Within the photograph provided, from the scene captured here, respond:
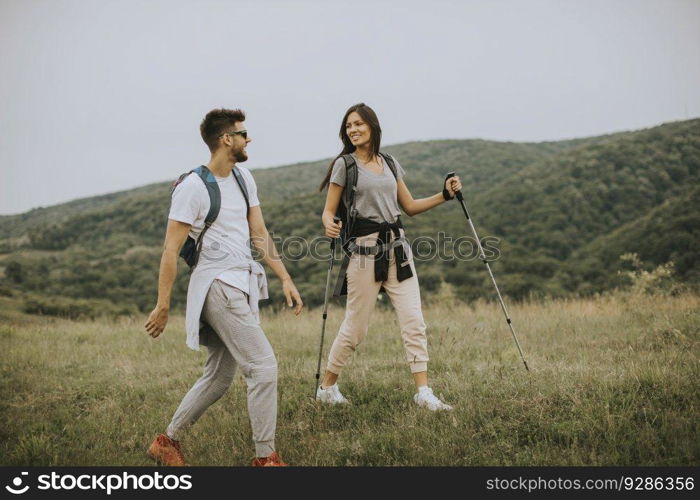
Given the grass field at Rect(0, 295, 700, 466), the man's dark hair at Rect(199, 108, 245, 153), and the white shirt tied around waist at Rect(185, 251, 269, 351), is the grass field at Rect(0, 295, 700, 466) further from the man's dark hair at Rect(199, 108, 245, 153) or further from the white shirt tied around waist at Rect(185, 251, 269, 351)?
the man's dark hair at Rect(199, 108, 245, 153)

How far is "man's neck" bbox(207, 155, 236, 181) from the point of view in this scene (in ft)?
12.9

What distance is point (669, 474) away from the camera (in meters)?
3.46

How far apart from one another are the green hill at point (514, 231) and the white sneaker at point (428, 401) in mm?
13037

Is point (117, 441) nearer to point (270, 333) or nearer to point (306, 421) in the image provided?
point (306, 421)

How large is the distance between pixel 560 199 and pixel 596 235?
5230 millimetres

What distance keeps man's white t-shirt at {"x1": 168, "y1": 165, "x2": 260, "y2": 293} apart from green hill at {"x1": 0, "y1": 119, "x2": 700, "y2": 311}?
14.1 meters

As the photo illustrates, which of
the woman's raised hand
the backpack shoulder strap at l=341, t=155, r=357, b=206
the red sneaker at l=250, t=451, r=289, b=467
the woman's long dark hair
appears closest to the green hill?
the woman's long dark hair

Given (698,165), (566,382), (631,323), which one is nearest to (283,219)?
(698,165)

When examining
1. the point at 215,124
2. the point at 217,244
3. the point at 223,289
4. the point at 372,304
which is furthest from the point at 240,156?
the point at 372,304

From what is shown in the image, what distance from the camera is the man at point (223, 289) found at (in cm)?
368

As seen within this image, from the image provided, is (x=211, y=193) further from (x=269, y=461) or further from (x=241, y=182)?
(x=269, y=461)

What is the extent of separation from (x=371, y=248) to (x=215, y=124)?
1755mm

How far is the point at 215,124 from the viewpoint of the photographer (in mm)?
3980

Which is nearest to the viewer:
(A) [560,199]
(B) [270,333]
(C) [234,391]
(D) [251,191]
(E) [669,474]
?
(E) [669,474]
